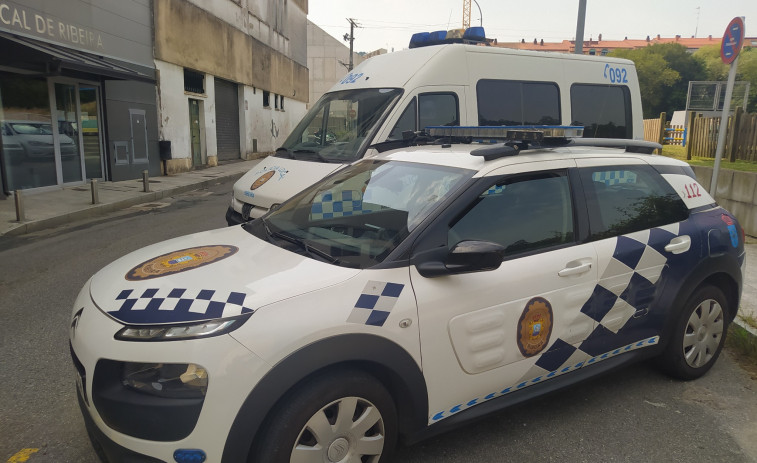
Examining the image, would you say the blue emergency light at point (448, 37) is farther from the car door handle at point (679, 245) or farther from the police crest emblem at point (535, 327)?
the police crest emblem at point (535, 327)

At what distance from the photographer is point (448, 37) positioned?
798cm

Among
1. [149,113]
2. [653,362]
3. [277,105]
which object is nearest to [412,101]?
[653,362]

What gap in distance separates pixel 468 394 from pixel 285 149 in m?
4.75

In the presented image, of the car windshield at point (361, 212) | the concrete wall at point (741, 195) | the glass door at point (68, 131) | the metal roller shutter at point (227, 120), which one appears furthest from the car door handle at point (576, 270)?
the metal roller shutter at point (227, 120)

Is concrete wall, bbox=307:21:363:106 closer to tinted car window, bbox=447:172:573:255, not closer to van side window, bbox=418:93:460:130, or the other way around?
van side window, bbox=418:93:460:130

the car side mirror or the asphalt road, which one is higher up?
the car side mirror

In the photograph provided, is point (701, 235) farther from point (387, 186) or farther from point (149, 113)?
point (149, 113)

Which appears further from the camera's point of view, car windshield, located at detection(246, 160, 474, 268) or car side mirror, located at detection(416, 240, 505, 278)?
car windshield, located at detection(246, 160, 474, 268)

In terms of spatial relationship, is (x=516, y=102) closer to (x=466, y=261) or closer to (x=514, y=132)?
(x=514, y=132)

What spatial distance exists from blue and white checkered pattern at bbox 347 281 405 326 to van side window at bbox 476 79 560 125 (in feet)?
16.4

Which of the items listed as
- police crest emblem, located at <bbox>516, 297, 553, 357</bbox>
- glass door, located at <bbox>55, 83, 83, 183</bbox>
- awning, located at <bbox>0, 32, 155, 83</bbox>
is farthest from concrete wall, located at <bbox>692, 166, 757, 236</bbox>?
glass door, located at <bbox>55, 83, 83, 183</bbox>

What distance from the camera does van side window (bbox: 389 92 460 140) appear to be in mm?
6207

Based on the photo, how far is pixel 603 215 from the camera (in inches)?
124

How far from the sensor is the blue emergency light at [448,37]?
7863 mm
